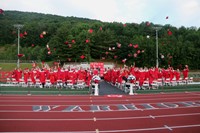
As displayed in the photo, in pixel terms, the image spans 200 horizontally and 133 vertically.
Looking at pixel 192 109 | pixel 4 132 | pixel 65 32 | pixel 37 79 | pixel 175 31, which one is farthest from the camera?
pixel 175 31

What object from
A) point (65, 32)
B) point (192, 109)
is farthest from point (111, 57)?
point (192, 109)

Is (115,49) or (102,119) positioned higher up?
(115,49)

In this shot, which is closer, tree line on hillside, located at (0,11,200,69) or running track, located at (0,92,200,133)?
running track, located at (0,92,200,133)

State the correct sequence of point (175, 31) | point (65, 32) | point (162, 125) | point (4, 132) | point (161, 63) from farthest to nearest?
1. point (175, 31)
2. point (65, 32)
3. point (161, 63)
4. point (162, 125)
5. point (4, 132)

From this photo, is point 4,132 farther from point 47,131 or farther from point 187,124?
point 187,124

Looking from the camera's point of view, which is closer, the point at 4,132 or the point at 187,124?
the point at 4,132

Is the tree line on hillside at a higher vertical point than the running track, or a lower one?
higher

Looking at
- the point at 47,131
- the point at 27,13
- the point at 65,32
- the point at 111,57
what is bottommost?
the point at 47,131

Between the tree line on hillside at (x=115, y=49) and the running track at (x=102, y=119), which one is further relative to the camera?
the tree line on hillside at (x=115, y=49)

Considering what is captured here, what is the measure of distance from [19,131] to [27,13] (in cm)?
13979

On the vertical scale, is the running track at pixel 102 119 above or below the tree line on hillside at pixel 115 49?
below

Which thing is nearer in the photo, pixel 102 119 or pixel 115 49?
pixel 102 119

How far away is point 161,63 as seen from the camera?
241 feet

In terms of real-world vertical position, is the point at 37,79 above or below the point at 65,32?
below
